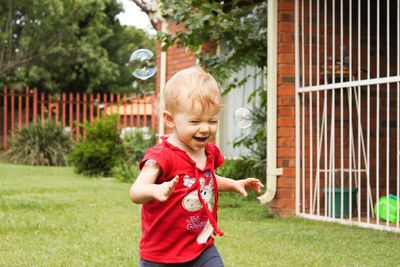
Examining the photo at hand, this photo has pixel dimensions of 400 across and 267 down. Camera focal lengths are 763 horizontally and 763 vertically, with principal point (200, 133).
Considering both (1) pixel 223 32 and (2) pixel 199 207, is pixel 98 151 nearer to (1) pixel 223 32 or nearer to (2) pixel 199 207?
(1) pixel 223 32

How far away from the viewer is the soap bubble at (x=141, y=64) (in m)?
5.17

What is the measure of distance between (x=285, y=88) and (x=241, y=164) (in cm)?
352

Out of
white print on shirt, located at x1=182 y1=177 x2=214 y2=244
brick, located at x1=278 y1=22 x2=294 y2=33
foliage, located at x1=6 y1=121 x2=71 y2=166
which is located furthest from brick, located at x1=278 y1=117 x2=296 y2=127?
foliage, located at x1=6 y1=121 x2=71 y2=166

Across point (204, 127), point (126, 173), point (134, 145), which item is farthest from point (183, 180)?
point (134, 145)


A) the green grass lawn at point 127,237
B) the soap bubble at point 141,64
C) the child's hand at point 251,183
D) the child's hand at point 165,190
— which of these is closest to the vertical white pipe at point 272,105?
the green grass lawn at point 127,237

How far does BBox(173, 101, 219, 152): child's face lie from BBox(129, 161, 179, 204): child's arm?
20 centimetres

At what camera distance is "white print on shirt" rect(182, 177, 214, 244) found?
3.49 m

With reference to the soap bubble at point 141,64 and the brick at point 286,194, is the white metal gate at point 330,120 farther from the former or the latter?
the soap bubble at point 141,64

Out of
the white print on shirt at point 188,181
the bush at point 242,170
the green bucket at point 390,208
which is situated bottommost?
the green bucket at point 390,208

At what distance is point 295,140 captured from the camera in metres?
7.98

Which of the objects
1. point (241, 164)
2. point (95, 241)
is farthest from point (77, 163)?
point (95, 241)

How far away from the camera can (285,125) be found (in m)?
7.95

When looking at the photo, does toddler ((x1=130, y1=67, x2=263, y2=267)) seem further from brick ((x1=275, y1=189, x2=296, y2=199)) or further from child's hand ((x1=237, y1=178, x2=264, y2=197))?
brick ((x1=275, y1=189, x2=296, y2=199))

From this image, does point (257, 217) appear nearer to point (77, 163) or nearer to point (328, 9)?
point (328, 9)
